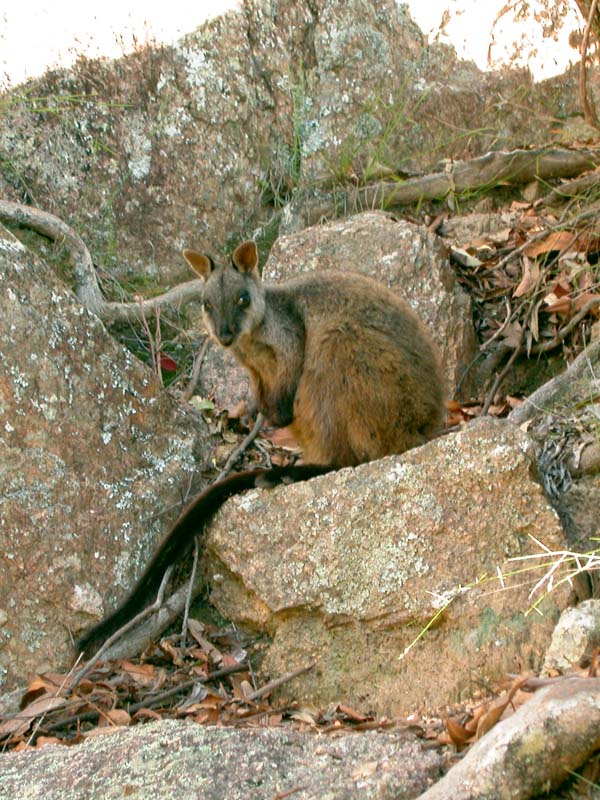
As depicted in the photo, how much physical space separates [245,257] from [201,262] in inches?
11.0

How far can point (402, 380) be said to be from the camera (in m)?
5.89

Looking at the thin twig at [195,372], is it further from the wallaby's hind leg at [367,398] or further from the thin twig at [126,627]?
the thin twig at [126,627]

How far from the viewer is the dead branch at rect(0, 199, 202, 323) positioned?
7.52 m

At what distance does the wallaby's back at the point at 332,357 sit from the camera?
5887mm

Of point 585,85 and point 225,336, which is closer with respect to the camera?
point 225,336

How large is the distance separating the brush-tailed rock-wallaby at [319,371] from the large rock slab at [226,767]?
156 cm

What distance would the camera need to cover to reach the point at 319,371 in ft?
19.7

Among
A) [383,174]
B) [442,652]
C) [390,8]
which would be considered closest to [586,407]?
[442,652]

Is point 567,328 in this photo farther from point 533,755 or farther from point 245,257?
point 533,755

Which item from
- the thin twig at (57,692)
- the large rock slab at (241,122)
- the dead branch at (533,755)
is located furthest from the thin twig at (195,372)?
the dead branch at (533,755)

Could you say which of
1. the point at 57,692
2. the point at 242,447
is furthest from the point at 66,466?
the point at 242,447

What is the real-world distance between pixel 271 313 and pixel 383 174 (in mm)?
2813

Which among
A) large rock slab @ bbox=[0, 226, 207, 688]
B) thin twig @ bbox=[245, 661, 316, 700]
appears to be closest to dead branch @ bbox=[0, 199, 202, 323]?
large rock slab @ bbox=[0, 226, 207, 688]

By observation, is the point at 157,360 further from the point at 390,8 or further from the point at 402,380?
the point at 390,8
